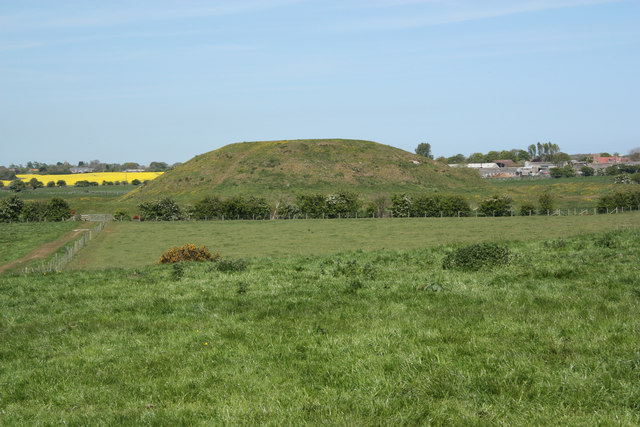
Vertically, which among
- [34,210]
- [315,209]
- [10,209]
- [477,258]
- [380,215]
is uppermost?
[10,209]

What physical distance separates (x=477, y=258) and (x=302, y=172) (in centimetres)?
14026

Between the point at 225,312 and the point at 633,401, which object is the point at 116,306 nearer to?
the point at 225,312

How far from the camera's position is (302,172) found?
513ft

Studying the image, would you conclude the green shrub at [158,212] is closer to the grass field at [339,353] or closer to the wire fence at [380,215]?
the wire fence at [380,215]

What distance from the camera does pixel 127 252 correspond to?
4962 cm

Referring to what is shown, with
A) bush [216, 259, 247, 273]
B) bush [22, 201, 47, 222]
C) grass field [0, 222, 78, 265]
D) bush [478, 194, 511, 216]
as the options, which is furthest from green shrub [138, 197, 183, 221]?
bush [216, 259, 247, 273]

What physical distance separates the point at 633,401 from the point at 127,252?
1919 inches

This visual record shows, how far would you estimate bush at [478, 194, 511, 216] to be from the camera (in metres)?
98.6

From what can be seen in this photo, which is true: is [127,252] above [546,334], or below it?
below

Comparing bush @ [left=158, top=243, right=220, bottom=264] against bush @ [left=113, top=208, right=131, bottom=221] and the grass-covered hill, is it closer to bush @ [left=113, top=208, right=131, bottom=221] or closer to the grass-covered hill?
bush @ [left=113, top=208, right=131, bottom=221]

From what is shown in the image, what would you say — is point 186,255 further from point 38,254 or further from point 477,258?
point 38,254

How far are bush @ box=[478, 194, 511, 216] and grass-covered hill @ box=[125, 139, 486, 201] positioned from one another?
46.3 metres

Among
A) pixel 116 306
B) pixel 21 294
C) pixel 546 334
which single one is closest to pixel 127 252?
pixel 21 294

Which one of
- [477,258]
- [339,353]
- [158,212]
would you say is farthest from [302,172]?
[339,353]
